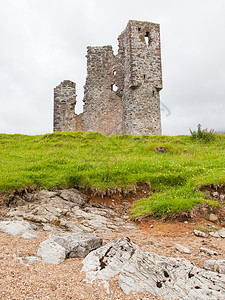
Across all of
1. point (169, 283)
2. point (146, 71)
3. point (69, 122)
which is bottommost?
point (169, 283)

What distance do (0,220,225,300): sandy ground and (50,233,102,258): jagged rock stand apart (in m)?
0.20

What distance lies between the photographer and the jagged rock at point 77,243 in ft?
15.4

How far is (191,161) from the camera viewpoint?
1134 cm

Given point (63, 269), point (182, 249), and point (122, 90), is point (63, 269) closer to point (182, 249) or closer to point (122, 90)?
point (182, 249)

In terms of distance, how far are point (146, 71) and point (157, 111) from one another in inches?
157

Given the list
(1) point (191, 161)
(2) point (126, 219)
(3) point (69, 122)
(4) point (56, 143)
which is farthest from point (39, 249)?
(3) point (69, 122)

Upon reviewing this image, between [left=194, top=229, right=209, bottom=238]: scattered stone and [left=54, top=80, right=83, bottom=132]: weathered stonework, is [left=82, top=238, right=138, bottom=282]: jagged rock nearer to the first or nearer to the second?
[left=194, top=229, right=209, bottom=238]: scattered stone

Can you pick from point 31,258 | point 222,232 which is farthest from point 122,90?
point 31,258

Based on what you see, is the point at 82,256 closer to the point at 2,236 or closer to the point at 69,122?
the point at 2,236

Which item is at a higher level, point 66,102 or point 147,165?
point 66,102

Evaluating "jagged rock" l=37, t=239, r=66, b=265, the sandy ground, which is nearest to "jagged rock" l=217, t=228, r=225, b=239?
the sandy ground

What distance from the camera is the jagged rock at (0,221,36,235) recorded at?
18.8 feet

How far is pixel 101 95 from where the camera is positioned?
26344mm

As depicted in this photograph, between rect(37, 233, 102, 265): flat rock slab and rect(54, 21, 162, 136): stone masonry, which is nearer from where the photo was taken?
rect(37, 233, 102, 265): flat rock slab
